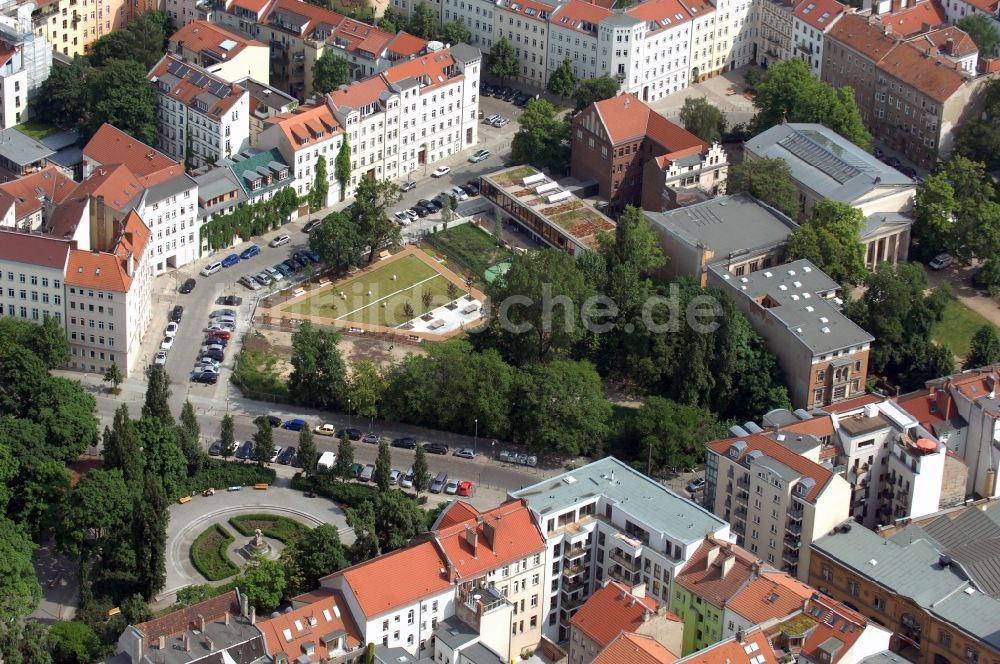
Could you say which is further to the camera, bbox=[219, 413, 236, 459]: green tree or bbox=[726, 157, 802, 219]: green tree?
bbox=[726, 157, 802, 219]: green tree

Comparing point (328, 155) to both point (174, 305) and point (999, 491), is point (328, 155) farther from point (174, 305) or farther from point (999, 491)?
point (999, 491)

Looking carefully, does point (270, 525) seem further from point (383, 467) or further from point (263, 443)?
point (383, 467)

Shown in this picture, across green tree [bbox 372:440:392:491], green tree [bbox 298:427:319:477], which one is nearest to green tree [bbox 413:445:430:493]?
green tree [bbox 372:440:392:491]

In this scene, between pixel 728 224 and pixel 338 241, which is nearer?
pixel 338 241

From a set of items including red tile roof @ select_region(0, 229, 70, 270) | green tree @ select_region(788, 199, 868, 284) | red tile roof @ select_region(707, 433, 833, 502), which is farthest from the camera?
green tree @ select_region(788, 199, 868, 284)

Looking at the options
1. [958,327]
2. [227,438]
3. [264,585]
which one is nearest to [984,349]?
[958,327]

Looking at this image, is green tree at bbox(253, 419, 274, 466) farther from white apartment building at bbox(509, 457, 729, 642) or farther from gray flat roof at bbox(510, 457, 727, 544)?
white apartment building at bbox(509, 457, 729, 642)

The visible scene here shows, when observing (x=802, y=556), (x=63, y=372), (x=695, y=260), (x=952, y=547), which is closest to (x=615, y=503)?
(x=802, y=556)
